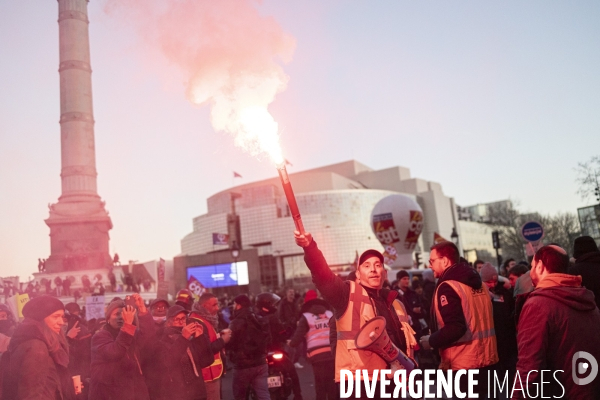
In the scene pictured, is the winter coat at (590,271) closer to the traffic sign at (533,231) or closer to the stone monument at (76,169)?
the traffic sign at (533,231)

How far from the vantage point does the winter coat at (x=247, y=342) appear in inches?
313

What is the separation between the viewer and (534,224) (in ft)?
44.6

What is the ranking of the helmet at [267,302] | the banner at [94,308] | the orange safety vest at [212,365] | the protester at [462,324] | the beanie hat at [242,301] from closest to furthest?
the protester at [462,324] < the orange safety vest at [212,365] < the beanie hat at [242,301] < the helmet at [267,302] < the banner at [94,308]

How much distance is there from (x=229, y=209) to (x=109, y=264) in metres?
64.2

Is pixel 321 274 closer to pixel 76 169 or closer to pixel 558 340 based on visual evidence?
pixel 558 340

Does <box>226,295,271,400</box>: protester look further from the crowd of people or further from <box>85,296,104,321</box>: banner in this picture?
<box>85,296,104,321</box>: banner

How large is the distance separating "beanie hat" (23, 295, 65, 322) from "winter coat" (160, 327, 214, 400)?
1.56 meters

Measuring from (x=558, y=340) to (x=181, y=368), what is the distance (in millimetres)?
3842

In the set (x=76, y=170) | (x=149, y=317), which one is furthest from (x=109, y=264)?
(x=149, y=317)

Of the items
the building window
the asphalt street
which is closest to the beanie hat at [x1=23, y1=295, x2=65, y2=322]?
the asphalt street

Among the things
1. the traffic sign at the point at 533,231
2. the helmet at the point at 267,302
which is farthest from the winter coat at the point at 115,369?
the traffic sign at the point at 533,231

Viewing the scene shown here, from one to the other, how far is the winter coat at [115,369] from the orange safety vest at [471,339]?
289 centimetres

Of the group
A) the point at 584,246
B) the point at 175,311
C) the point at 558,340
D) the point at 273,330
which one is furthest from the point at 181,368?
the point at 584,246

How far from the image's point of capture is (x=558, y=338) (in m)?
3.87
